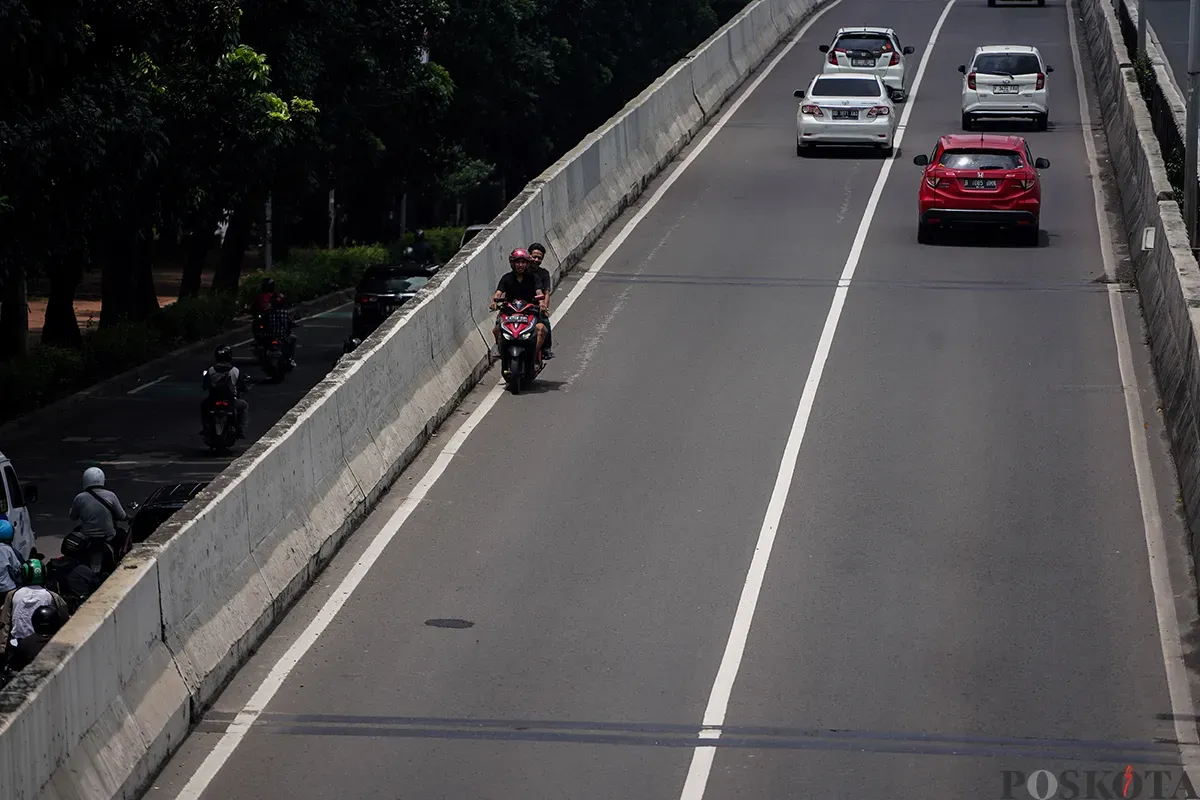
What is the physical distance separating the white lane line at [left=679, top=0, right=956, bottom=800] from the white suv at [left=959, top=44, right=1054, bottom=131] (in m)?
12.0

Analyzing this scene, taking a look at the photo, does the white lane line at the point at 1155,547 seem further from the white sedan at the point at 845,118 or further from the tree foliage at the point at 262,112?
the tree foliage at the point at 262,112

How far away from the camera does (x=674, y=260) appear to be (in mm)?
27688

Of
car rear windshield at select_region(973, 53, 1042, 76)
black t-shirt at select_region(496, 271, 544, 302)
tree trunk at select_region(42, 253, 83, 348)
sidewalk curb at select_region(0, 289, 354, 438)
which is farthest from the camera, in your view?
car rear windshield at select_region(973, 53, 1042, 76)

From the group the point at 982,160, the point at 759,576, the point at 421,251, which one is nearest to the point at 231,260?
the point at 421,251

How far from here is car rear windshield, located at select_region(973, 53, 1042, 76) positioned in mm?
39969

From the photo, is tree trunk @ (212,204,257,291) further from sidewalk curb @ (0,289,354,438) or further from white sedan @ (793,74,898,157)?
white sedan @ (793,74,898,157)

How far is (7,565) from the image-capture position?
51.0ft

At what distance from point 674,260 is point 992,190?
5.09m

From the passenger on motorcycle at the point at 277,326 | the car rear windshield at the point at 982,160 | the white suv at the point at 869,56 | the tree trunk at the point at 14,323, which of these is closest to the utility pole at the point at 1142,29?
the white suv at the point at 869,56

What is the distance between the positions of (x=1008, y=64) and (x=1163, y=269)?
62.4 ft

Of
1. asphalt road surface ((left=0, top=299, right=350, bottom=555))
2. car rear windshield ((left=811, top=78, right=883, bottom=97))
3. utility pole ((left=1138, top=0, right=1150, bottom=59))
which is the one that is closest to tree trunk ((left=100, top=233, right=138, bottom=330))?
asphalt road surface ((left=0, top=299, right=350, bottom=555))

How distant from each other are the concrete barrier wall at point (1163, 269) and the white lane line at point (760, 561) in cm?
349

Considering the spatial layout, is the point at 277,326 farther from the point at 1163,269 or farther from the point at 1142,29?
the point at 1142,29

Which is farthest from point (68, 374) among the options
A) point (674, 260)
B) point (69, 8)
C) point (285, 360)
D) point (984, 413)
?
point (984, 413)
